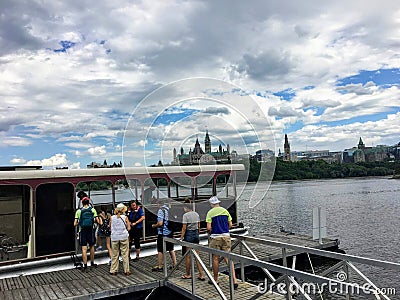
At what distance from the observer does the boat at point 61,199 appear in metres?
10.6

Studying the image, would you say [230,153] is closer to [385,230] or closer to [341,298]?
[341,298]

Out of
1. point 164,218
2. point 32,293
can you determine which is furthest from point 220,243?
point 32,293

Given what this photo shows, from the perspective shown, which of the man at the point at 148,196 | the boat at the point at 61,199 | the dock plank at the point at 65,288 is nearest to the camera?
the dock plank at the point at 65,288

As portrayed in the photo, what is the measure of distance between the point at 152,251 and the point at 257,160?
15.9 ft

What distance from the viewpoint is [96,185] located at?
11945 millimetres

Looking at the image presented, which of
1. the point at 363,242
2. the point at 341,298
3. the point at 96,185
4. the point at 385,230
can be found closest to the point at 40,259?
the point at 96,185

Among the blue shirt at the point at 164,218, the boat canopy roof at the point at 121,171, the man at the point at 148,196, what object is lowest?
the blue shirt at the point at 164,218

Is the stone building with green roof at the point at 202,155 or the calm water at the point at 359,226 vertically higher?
the stone building with green roof at the point at 202,155

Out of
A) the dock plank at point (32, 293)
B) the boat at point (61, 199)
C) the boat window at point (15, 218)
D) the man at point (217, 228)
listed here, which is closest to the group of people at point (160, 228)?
the man at point (217, 228)

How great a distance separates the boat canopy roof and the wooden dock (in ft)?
8.69

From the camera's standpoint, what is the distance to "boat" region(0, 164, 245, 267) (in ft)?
34.7

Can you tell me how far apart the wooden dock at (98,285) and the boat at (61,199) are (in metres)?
0.97

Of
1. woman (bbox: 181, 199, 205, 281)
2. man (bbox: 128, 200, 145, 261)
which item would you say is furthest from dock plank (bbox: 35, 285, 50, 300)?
woman (bbox: 181, 199, 205, 281)

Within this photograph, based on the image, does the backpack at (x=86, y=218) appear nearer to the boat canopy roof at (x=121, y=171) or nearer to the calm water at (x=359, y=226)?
the boat canopy roof at (x=121, y=171)
